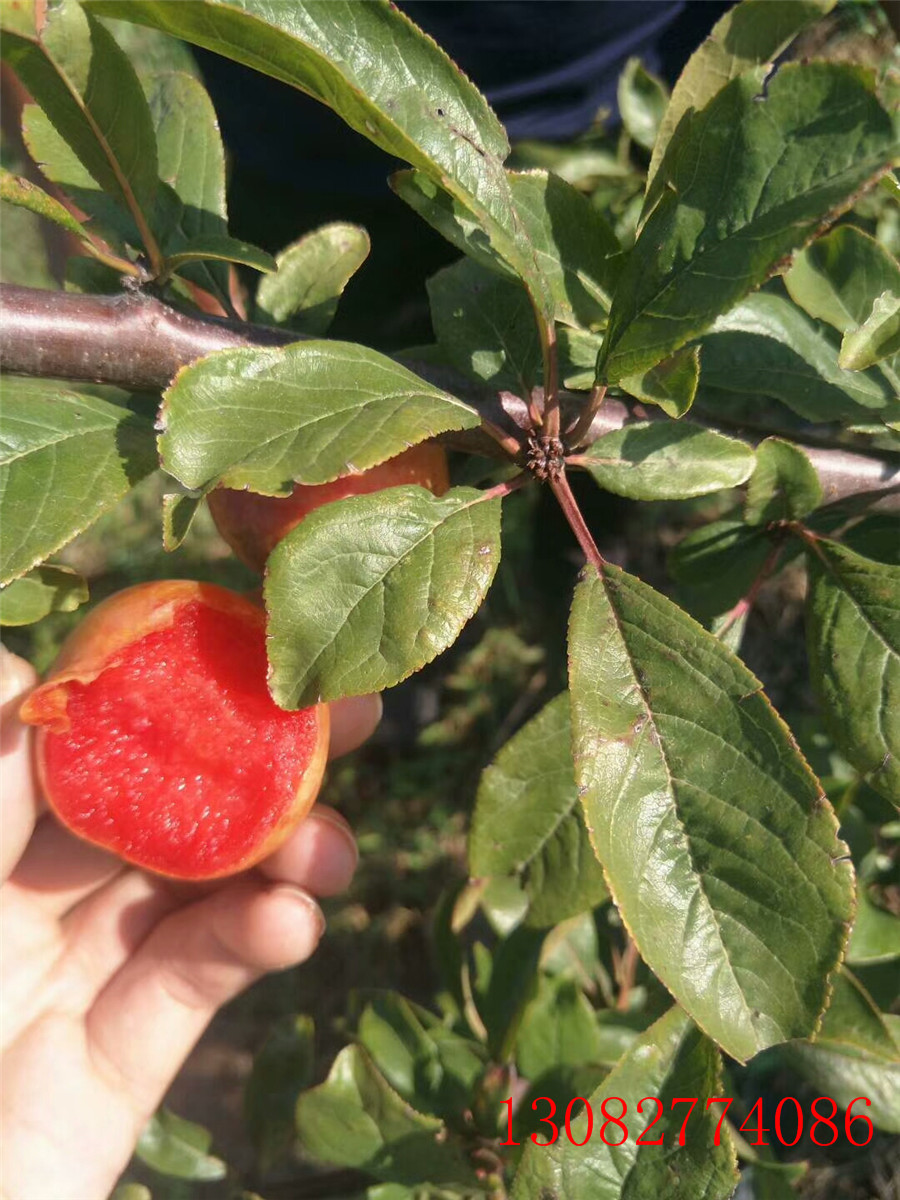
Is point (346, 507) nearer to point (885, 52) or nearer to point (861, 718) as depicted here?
point (861, 718)

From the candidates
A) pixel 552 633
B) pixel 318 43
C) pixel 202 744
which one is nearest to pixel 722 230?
pixel 318 43

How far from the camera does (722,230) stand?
0.66 meters

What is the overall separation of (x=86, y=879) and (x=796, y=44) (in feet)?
8.35

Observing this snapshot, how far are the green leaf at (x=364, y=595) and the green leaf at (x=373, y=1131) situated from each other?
64 cm

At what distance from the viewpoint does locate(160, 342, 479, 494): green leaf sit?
654 mm

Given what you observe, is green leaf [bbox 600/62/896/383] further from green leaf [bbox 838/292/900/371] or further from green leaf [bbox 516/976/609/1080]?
green leaf [bbox 516/976/609/1080]

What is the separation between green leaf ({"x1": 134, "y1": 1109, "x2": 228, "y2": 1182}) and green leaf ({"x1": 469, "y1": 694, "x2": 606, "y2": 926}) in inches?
34.3

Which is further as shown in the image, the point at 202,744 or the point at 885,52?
the point at 885,52

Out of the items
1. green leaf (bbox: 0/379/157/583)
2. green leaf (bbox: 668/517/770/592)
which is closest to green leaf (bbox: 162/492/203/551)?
green leaf (bbox: 0/379/157/583)

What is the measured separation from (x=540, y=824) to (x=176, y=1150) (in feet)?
3.17

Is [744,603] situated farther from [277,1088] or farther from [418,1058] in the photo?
[277,1088]

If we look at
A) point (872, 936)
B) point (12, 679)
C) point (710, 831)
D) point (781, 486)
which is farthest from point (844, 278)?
point (12, 679)

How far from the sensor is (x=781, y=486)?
88 cm

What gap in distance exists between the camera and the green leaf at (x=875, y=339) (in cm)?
72
